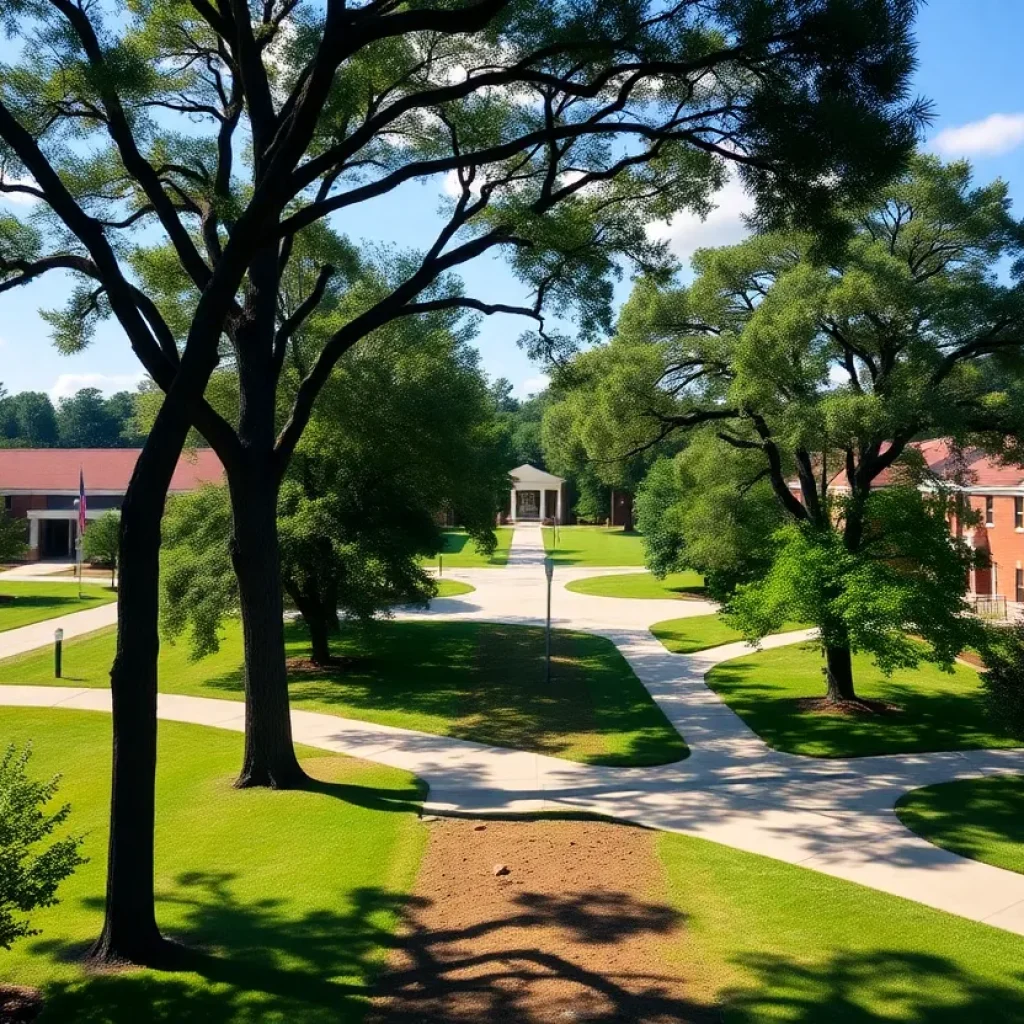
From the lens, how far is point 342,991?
604 centimetres

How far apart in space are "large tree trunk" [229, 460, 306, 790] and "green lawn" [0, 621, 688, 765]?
3.88m

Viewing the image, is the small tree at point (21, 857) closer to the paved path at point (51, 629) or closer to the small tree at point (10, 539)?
the paved path at point (51, 629)

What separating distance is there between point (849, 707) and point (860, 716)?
52cm

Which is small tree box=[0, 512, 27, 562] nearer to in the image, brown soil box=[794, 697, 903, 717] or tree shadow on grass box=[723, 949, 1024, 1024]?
brown soil box=[794, 697, 903, 717]

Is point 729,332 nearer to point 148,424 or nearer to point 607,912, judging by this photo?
point 607,912

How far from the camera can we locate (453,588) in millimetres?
36000

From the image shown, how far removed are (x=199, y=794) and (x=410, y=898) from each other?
419 cm

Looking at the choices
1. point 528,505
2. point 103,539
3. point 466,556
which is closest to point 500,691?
point 103,539

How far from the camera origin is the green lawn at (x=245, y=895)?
5.91 meters

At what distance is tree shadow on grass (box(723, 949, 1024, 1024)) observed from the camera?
5.72 meters

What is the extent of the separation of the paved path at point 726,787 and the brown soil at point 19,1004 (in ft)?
16.3

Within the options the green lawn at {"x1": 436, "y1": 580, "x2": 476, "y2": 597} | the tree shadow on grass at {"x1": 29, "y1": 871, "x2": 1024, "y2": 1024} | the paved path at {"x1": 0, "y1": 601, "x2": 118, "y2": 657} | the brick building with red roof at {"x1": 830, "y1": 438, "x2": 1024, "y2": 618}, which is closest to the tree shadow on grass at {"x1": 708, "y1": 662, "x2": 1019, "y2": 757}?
the tree shadow on grass at {"x1": 29, "y1": 871, "x2": 1024, "y2": 1024}

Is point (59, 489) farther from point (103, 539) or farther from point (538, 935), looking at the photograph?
point (538, 935)

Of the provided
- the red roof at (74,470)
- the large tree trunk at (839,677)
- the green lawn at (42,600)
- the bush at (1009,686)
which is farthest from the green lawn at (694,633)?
the red roof at (74,470)
